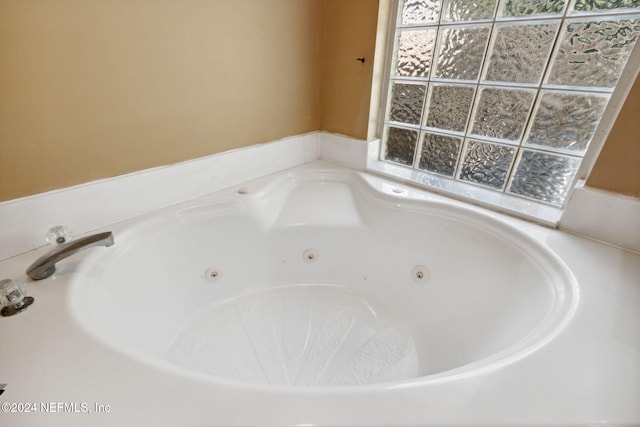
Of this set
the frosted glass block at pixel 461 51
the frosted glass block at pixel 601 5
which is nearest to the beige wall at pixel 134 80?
the frosted glass block at pixel 461 51

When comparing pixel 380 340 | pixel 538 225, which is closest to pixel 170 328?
pixel 380 340

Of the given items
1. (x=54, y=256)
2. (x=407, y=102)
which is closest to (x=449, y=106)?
(x=407, y=102)

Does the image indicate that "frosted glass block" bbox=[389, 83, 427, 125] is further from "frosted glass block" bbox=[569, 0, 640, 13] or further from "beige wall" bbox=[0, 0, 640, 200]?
"frosted glass block" bbox=[569, 0, 640, 13]

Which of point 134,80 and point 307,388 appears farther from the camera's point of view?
point 134,80

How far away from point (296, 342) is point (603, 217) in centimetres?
106

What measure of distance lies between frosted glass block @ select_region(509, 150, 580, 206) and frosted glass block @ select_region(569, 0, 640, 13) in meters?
0.41

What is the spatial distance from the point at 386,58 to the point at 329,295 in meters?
1.08

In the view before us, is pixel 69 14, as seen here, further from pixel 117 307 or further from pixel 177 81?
pixel 117 307

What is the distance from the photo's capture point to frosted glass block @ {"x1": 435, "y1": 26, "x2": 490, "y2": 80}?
1005 mm

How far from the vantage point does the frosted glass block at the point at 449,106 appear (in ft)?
3.57

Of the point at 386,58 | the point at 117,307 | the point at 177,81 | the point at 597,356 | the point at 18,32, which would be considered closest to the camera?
the point at 597,356

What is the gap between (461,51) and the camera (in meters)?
1.06

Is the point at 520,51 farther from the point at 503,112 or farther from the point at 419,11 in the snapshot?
the point at 419,11

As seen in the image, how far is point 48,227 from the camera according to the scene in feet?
2.62
